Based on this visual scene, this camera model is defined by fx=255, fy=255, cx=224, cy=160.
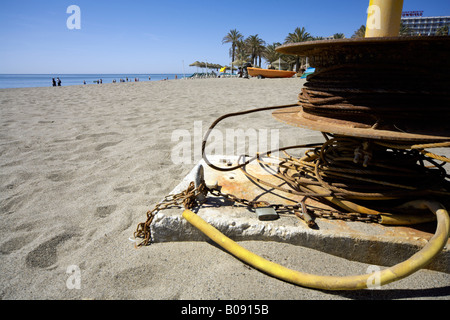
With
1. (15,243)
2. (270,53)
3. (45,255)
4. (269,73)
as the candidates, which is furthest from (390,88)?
(270,53)

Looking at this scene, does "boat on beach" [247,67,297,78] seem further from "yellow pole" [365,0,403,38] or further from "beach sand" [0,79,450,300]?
"yellow pole" [365,0,403,38]

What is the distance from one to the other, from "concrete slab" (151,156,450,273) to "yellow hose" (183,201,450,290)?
0.63ft

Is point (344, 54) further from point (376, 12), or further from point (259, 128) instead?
point (259, 128)

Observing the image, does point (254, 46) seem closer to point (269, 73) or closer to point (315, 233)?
point (269, 73)

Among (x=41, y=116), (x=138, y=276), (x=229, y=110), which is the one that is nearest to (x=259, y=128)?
(x=229, y=110)

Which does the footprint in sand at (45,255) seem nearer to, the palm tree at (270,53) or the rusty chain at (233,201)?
the rusty chain at (233,201)

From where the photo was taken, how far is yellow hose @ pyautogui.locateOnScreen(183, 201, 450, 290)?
1.20 metres

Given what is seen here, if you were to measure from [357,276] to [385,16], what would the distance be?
61.8 inches

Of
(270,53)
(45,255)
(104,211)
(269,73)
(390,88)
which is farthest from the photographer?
(270,53)

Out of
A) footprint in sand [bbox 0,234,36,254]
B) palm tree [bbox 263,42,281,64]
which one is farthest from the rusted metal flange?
palm tree [bbox 263,42,281,64]

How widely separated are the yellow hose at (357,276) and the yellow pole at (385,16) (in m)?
1.14

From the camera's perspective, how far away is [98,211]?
232 centimetres

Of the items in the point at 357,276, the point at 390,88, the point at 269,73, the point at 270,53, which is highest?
the point at 270,53

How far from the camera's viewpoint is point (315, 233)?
5.31 feet
